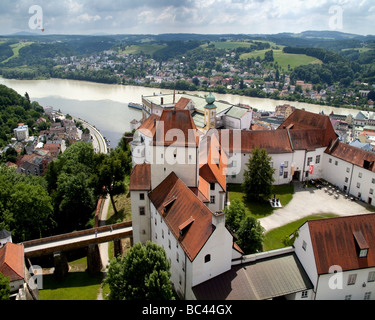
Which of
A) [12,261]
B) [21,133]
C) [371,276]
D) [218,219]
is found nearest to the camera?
[218,219]

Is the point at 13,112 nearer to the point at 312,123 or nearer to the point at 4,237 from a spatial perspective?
the point at 4,237

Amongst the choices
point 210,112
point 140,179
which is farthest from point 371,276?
point 210,112

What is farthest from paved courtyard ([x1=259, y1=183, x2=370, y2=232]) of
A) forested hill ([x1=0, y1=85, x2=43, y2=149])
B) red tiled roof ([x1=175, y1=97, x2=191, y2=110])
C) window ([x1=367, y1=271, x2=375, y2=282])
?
forested hill ([x1=0, y1=85, x2=43, y2=149])

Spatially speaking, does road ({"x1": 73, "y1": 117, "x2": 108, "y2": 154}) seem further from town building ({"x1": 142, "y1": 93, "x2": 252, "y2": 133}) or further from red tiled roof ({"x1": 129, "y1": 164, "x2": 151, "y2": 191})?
red tiled roof ({"x1": 129, "y1": 164, "x2": 151, "y2": 191})

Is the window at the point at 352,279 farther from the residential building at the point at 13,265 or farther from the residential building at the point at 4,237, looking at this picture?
the residential building at the point at 4,237

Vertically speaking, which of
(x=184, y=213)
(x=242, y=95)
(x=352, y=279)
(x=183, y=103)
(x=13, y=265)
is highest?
(x=183, y=103)
